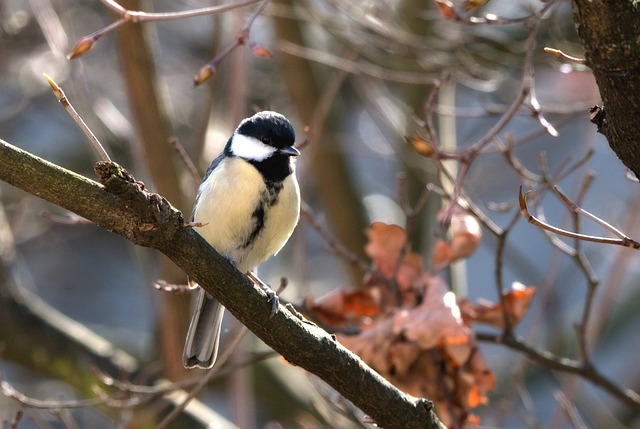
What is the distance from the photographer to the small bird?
270 centimetres

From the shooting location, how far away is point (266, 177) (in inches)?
108

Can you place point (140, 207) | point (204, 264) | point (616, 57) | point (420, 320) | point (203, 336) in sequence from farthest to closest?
point (203, 336)
point (420, 320)
point (204, 264)
point (140, 207)
point (616, 57)

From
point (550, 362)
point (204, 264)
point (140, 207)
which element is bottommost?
point (550, 362)

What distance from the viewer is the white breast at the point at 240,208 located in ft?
8.82

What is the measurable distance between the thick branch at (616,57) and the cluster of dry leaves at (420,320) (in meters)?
0.92

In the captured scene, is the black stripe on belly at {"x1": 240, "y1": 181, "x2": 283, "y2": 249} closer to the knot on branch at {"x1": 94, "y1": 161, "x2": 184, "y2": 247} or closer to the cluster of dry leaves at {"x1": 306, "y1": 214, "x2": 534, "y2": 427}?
the cluster of dry leaves at {"x1": 306, "y1": 214, "x2": 534, "y2": 427}

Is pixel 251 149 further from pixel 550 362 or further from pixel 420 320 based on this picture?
pixel 550 362

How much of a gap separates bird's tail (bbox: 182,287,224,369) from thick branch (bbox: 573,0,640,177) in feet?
4.77

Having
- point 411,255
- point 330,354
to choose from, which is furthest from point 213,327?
point 330,354

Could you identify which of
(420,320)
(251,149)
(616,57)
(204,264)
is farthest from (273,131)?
(616,57)

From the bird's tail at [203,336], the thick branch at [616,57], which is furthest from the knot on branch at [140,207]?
the bird's tail at [203,336]

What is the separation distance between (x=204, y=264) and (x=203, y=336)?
40.1 inches

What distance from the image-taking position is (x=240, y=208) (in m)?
2.68

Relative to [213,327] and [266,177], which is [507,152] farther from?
[213,327]
